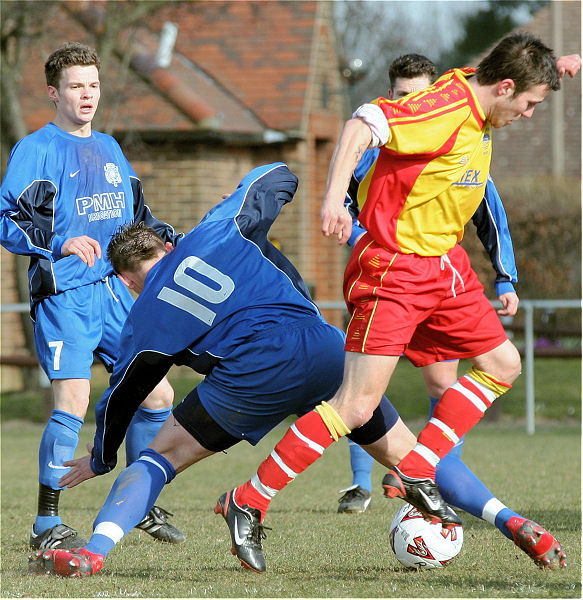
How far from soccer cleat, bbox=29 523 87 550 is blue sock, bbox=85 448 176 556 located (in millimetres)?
757

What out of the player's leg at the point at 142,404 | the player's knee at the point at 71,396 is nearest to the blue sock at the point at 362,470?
the player's leg at the point at 142,404

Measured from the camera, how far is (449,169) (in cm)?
419

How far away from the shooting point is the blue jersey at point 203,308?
4.23 meters

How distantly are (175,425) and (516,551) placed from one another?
173 centimetres

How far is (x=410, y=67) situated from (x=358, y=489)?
2.56m

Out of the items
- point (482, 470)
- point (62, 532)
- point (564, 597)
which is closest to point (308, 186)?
point (482, 470)

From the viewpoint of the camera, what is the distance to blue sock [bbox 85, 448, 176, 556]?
13.9ft

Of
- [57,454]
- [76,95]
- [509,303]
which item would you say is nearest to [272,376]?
[509,303]

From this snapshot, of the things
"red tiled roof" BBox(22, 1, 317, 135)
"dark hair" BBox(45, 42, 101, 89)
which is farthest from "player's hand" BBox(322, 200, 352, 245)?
"red tiled roof" BBox(22, 1, 317, 135)

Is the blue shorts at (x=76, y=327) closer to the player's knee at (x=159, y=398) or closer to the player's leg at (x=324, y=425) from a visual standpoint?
the player's knee at (x=159, y=398)

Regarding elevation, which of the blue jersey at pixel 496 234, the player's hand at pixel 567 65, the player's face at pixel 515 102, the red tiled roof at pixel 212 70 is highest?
the red tiled roof at pixel 212 70

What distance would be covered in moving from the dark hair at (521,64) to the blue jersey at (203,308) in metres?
1.13

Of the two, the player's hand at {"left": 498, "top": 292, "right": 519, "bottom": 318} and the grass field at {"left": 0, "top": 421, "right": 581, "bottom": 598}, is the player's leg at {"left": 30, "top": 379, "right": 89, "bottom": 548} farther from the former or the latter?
the player's hand at {"left": 498, "top": 292, "right": 519, "bottom": 318}

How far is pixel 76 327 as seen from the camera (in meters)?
5.27
